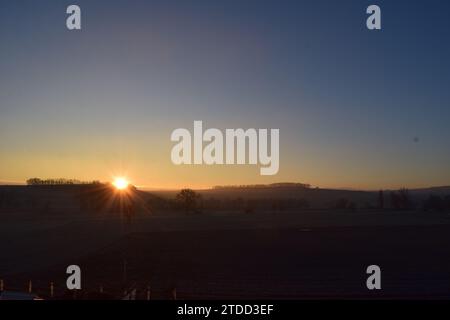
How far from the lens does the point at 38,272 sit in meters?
24.9

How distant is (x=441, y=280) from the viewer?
72.2ft

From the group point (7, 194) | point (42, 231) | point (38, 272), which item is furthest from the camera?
point (7, 194)

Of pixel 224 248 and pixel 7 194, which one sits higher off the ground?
pixel 7 194

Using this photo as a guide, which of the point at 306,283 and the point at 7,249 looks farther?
the point at 7,249
